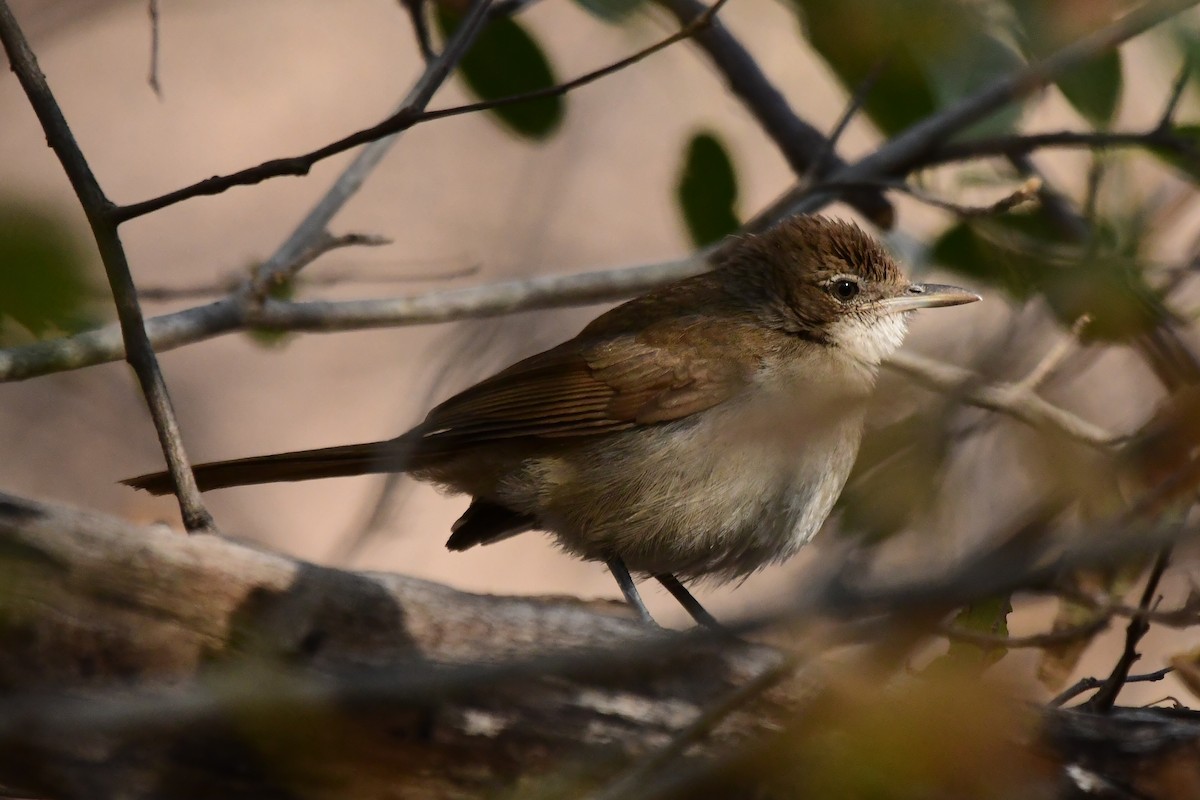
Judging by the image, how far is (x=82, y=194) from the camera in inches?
119

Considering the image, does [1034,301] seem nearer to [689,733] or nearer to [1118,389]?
[1118,389]

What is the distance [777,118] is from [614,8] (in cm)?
264

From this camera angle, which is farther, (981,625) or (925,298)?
(925,298)

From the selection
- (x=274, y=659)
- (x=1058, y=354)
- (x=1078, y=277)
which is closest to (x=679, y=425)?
(x=1058, y=354)

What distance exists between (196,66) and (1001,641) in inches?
318

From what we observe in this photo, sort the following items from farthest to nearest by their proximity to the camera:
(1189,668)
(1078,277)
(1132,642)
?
(1132,642) < (1189,668) < (1078,277)

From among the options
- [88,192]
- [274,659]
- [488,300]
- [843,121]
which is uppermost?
[843,121]

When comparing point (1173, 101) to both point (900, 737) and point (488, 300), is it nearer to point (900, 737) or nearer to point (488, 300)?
point (488, 300)

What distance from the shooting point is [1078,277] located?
2.70 meters

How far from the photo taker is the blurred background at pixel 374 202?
576 centimetres

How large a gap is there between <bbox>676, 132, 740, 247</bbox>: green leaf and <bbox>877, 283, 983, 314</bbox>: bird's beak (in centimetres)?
76

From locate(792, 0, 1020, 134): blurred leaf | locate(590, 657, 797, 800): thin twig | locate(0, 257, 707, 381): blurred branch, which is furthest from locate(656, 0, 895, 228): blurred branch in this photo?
locate(590, 657, 797, 800): thin twig

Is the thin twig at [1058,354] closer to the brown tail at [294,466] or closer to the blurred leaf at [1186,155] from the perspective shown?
the blurred leaf at [1186,155]

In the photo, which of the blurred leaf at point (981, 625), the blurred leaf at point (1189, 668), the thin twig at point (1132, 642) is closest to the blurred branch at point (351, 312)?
the blurred leaf at point (981, 625)
